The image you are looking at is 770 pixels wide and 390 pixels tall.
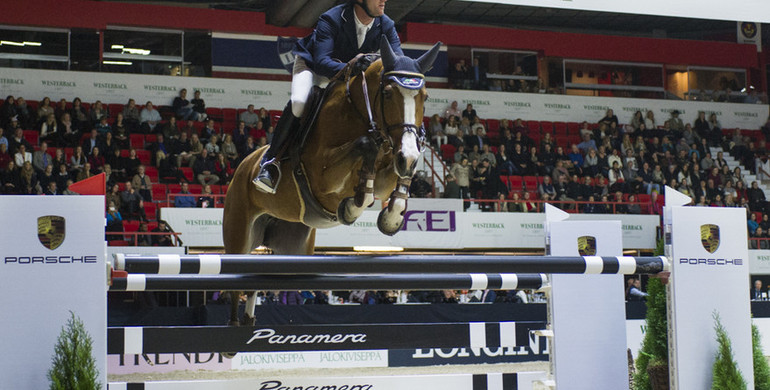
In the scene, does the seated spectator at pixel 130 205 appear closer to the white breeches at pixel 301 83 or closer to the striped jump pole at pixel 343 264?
the white breeches at pixel 301 83

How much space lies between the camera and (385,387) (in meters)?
6.08

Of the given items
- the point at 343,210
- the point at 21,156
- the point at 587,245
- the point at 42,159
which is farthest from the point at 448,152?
the point at 343,210

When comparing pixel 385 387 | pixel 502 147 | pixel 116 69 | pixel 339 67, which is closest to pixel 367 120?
pixel 339 67

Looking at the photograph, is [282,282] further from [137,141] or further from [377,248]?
[137,141]

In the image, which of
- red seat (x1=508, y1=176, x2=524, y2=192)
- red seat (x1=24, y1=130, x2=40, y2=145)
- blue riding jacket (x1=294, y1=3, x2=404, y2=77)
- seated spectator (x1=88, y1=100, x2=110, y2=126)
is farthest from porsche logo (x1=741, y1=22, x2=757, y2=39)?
blue riding jacket (x1=294, y1=3, x2=404, y2=77)

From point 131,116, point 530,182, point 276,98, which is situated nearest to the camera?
point 131,116

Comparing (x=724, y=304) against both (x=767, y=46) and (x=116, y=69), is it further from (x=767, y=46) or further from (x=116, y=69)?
(x=767, y=46)

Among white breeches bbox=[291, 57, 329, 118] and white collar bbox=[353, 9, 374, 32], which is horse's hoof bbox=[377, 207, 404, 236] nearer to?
white breeches bbox=[291, 57, 329, 118]

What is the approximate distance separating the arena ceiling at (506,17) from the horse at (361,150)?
50.8 feet

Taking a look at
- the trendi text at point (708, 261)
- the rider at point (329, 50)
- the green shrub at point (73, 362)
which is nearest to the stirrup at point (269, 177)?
the rider at point (329, 50)

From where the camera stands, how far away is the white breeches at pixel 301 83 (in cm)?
529

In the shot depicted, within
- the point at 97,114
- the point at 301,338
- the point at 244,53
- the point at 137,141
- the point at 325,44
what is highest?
the point at 244,53

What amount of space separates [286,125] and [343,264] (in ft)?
5.30

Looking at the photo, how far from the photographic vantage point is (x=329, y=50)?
17.8 ft
